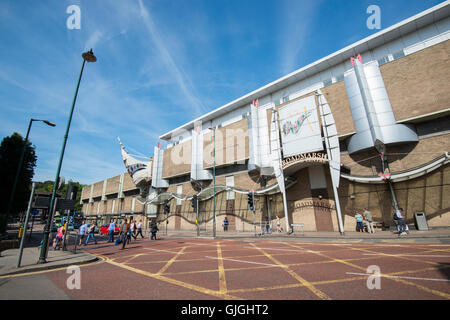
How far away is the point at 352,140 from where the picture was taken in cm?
1875

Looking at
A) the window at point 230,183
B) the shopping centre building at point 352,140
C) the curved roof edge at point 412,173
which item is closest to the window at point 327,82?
the shopping centre building at point 352,140

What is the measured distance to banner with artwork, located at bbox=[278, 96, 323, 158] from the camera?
19.2 m

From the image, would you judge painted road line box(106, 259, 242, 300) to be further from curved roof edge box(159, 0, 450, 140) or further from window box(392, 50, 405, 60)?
window box(392, 50, 405, 60)

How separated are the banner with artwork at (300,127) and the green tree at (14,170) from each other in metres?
27.3

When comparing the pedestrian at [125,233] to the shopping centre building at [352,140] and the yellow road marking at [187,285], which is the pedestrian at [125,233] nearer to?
the yellow road marking at [187,285]

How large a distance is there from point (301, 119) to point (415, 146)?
929 centimetres

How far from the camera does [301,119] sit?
793 inches

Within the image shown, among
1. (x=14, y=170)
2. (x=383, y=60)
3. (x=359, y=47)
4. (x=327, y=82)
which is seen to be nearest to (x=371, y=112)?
(x=383, y=60)

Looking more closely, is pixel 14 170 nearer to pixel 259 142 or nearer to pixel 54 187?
pixel 54 187

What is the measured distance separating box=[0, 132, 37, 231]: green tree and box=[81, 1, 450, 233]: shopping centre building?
18.5m

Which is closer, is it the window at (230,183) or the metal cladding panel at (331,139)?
the metal cladding panel at (331,139)

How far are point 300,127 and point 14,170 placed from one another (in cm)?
2879

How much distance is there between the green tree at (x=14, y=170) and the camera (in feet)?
63.6
